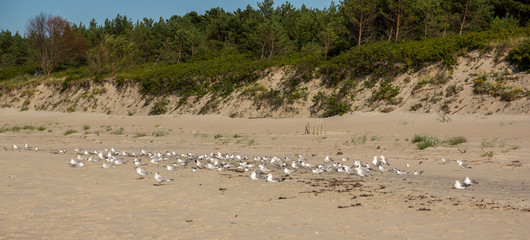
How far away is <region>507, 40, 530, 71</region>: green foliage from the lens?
→ 18.2m

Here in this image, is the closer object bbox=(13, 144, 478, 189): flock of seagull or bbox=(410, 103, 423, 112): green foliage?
bbox=(13, 144, 478, 189): flock of seagull

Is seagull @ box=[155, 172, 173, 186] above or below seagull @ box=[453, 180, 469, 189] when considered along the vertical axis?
below

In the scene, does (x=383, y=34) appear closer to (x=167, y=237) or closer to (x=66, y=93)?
(x=66, y=93)

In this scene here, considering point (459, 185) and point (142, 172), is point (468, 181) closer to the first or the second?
point (459, 185)

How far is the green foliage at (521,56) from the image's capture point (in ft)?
59.8

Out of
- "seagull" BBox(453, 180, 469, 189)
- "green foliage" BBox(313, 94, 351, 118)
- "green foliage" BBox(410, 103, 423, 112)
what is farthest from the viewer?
"green foliage" BBox(313, 94, 351, 118)

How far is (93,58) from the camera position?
38.5 metres

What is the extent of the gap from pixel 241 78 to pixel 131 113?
324 inches

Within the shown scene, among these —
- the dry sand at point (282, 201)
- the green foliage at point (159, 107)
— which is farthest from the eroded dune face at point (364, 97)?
the dry sand at point (282, 201)

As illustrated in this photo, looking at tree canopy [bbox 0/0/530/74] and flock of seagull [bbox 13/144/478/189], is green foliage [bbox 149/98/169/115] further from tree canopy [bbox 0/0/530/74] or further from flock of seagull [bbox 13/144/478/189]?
flock of seagull [bbox 13/144/478/189]

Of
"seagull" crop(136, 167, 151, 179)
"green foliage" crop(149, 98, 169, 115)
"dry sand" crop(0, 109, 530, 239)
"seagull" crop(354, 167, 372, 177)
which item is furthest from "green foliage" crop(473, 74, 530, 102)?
"green foliage" crop(149, 98, 169, 115)

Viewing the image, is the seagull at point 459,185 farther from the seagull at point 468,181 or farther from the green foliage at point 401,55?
the green foliage at point 401,55

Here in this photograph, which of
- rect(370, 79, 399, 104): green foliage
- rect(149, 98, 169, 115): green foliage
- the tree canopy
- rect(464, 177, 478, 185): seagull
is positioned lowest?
rect(464, 177, 478, 185): seagull

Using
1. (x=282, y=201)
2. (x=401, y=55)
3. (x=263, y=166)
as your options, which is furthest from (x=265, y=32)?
(x=282, y=201)
